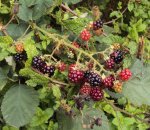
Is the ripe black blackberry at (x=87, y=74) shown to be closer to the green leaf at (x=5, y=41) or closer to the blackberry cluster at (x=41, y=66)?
the blackberry cluster at (x=41, y=66)

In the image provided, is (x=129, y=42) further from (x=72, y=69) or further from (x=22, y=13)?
(x=22, y=13)

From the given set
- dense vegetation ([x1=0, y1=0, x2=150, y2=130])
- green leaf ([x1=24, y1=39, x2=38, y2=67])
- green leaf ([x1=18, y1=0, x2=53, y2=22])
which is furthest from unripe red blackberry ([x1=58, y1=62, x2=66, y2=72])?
green leaf ([x1=18, y1=0, x2=53, y2=22])

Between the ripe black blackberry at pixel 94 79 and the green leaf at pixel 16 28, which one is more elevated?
the green leaf at pixel 16 28

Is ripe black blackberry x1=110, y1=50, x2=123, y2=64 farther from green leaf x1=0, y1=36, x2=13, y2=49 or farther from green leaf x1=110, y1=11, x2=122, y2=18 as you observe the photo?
green leaf x1=110, y1=11, x2=122, y2=18

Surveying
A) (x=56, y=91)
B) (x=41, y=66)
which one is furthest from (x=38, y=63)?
(x=56, y=91)

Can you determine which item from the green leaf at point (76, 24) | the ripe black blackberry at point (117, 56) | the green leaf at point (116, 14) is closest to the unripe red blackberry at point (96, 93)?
the ripe black blackberry at point (117, 56)

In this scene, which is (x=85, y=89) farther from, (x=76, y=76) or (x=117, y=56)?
(x=117, y=56)

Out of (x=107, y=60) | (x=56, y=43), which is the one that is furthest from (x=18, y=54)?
(x=107, y=60)
